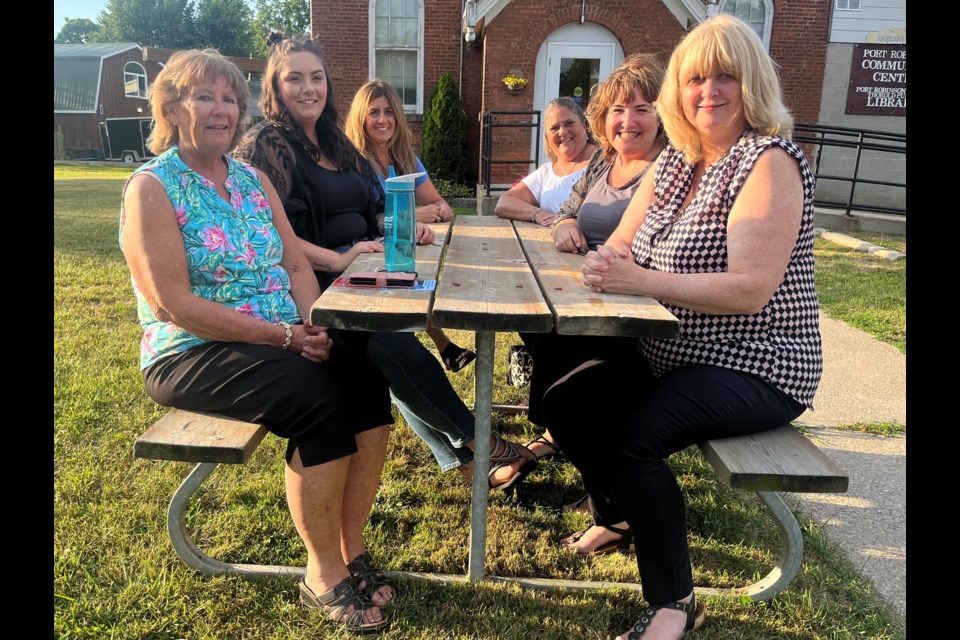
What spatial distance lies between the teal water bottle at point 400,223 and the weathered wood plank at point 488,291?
144mm

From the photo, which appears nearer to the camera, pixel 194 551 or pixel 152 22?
pixel 194 551

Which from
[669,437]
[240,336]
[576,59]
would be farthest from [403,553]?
[576,59]

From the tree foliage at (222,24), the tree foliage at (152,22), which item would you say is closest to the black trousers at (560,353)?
the tree foliage at (222,24)

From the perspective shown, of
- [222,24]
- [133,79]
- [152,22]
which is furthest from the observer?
[152,22]

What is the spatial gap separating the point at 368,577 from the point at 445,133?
35.2 ft

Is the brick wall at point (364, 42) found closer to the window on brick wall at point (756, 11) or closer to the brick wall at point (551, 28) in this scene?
the brick wall at point (551, 28)

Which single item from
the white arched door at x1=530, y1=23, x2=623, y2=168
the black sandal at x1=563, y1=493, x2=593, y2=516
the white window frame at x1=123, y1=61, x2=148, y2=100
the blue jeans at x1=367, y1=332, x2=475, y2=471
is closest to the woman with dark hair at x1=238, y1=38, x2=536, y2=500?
the blue jeans at x1=367, y1=332, x2=475, y2=471

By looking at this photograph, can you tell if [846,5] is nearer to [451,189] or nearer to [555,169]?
[451,189]

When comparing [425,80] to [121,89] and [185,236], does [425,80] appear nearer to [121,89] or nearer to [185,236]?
[185,236]

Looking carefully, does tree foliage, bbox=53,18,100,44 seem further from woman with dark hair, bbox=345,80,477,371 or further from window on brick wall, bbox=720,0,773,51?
woman with dark hair, bbox=345,80,477,371

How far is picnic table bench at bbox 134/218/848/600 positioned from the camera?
1673 mm

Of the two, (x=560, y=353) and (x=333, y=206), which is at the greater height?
(x=333, y=206)

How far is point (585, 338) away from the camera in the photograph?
7.99 ft

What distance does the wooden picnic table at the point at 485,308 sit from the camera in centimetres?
168
